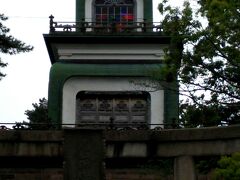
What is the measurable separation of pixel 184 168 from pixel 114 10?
1580cm

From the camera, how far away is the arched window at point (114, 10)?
99.8 feet

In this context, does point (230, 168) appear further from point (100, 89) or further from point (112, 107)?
point (100, 89)

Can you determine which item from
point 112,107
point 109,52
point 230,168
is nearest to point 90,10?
point 109,52

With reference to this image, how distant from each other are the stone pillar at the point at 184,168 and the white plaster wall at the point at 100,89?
12.1 meters

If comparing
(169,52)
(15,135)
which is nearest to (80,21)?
(169,52)

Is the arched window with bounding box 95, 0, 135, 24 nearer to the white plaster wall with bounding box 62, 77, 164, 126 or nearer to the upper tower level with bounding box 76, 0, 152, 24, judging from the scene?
the upper tower level with bounding box 76, 0, 152, 24

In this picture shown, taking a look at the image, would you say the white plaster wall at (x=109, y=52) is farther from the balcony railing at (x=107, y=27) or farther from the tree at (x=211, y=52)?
the tree at (x=211, y=52)

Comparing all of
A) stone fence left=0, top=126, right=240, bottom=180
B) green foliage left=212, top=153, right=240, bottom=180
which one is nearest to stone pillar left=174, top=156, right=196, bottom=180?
stone fence left=0, top=126, right=240, bottom=180

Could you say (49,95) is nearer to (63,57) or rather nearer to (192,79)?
(63,57)

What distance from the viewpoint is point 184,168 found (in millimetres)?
15883

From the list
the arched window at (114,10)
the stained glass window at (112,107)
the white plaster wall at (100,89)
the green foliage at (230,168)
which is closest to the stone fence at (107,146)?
the green foliage at (230,168)

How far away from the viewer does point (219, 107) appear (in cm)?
1850

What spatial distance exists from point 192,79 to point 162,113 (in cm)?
1038

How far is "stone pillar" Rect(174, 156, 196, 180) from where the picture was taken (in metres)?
15.8
